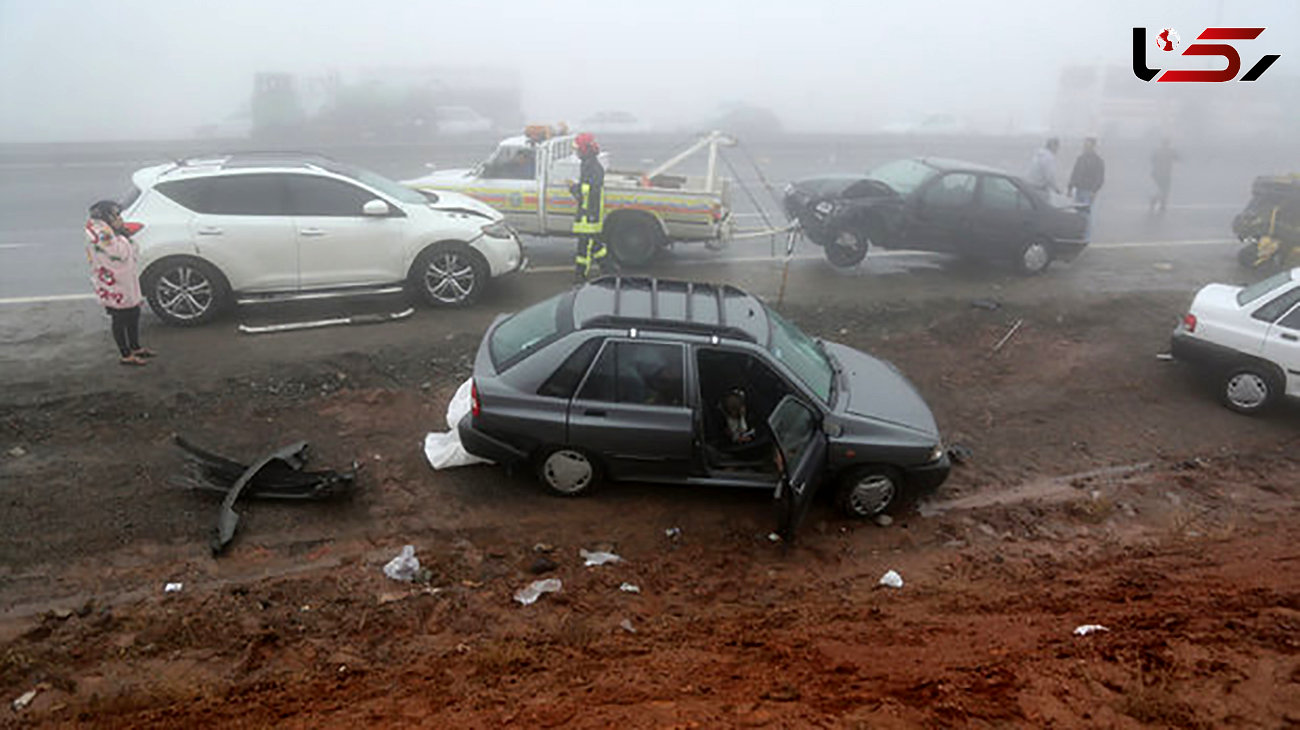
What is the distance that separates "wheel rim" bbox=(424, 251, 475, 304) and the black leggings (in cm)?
299

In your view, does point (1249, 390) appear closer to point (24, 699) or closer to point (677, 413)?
point (677, 413)

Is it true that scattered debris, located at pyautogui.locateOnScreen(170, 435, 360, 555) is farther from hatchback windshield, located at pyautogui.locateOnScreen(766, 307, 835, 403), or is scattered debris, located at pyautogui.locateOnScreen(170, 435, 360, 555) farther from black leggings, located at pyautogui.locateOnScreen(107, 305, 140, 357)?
hatchback windshield, located at pyautogui.locateOnScreen(766, 307, 835, 403)

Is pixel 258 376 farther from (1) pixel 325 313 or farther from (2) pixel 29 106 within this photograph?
(2) pixel 29 106

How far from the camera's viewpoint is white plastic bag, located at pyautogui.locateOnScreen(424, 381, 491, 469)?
6824 millimetres

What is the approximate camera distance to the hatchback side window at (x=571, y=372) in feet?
20.5

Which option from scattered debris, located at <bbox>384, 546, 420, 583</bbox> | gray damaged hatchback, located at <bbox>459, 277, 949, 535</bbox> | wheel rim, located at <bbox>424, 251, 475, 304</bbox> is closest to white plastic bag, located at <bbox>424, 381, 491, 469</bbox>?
gray damaged hatchback, located at <bbox>459, 277, 949, 535</bbox>

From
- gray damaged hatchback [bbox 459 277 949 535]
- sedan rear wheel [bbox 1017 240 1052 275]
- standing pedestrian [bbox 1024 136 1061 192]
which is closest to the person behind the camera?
gray damaged hatchback [bbox 459 277 949 535]

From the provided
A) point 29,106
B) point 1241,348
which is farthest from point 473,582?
point 29,106

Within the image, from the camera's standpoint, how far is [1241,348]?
868 cm

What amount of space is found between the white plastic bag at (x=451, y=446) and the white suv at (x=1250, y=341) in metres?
7.34

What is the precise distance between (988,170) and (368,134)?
19.8m

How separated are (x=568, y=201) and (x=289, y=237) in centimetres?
398

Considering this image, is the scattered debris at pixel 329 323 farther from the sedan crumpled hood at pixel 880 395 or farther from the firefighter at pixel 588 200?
the sedan crumpled hood at pixel 880 395

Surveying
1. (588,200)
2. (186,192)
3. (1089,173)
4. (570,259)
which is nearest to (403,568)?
(186,192)
